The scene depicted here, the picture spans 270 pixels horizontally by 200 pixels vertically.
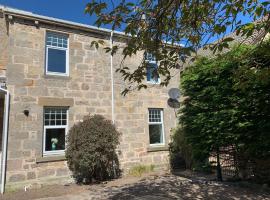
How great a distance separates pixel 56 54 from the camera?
10961 millimetres

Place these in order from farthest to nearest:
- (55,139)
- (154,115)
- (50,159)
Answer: (154,115), (55,139), (50,159)

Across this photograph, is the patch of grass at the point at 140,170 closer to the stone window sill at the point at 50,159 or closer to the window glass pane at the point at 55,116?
the stone window sill at the point at 50,159

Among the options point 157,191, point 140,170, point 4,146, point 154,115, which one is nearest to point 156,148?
point 140,170

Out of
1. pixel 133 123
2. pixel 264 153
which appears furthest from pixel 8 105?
pixel 264 153

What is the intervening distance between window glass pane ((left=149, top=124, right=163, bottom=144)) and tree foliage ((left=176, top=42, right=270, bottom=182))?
9.40 ft

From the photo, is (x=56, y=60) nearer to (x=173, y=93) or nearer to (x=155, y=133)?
(x=155, y=133)

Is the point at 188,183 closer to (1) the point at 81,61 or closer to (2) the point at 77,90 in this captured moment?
(2) the point at 77,90

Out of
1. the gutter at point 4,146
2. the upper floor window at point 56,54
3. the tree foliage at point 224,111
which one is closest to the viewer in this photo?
the tree foliage at point 224,111

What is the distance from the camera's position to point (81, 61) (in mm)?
11352

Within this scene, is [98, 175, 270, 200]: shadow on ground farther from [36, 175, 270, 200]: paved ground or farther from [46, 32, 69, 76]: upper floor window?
[46, 32, 69, 76]: upper floor window

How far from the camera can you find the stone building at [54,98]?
9.52m

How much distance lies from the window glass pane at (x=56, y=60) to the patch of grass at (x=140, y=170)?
534 cm

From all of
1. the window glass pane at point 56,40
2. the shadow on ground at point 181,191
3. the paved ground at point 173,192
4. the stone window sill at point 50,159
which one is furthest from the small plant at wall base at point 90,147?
the window glass pane at point 56,40

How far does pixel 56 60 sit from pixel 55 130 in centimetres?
290
